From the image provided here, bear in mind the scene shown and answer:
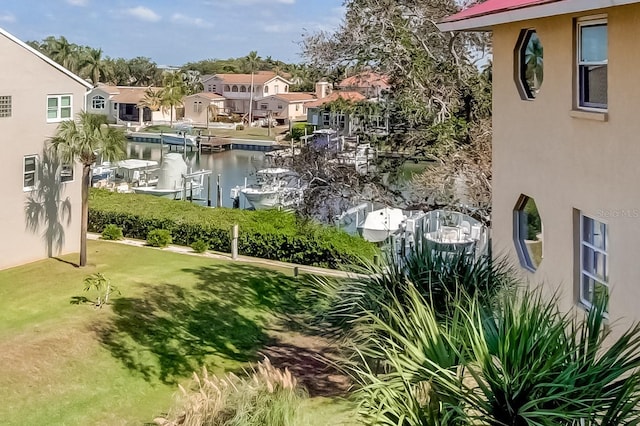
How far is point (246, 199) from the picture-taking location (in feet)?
147

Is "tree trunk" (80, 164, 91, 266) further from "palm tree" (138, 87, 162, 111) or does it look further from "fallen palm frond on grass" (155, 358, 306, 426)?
"palm tree" (138, 87, 162, 111)

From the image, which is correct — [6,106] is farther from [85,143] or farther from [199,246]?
[199,246]

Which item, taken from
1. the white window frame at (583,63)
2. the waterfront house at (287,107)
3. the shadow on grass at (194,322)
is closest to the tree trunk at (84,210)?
the shadow on grass at (194,322)

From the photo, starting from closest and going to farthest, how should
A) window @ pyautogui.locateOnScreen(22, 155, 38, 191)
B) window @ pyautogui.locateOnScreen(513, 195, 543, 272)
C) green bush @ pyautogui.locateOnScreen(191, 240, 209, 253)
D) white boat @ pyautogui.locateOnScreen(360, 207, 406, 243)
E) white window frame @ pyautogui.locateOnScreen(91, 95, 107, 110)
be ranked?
window @ pyautogui.locateOnScreen(513, 195, 543, 272) < window @ pyautogui.locateOnScreen(22, 155, 38, 191) < green bush @ pyautogui.locateOnScreen(191, 240, 209, 253) < white boat @ pyautogui.locateOnScreen(360, 207, 406, 243) < white window frame @ pyautogui.locateOnScreen(91, 95, 107, 110)

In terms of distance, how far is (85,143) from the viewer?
827 inches

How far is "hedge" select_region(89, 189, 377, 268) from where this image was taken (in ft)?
82.3

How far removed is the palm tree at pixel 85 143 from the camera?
21125mm

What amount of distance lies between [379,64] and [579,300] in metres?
10.3

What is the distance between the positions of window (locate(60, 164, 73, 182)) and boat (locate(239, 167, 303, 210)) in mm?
6808

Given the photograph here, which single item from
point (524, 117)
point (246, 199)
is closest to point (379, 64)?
point (524, 117)

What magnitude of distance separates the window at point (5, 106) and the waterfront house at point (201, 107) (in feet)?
248

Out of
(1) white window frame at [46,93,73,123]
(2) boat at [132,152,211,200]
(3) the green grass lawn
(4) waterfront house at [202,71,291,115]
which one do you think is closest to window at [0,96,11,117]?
(1) white window frame at [46,93,73,123]

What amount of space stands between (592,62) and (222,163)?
197 feet

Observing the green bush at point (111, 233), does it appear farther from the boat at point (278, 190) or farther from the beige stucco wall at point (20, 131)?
the boat at point (278, 190)
